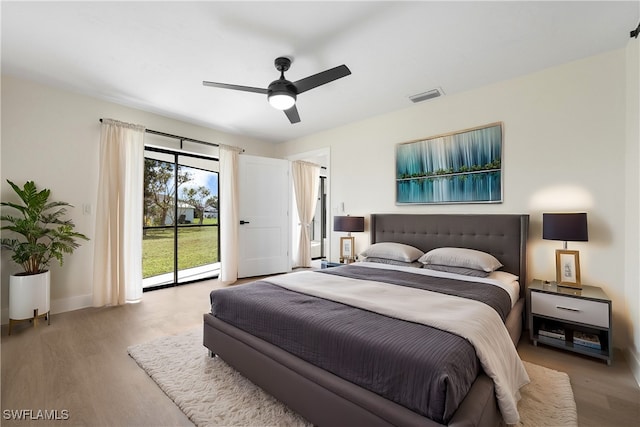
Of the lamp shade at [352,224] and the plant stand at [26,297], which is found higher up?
the lamp shade at [352,224]

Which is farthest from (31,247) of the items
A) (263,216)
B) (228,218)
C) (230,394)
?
(263,216)

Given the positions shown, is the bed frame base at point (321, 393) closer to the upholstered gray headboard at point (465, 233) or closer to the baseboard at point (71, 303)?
the upholstered gray headboard at point (465, 233)

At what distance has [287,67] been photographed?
8.64 ft

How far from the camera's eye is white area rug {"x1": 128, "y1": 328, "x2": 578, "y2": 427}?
1629 mm

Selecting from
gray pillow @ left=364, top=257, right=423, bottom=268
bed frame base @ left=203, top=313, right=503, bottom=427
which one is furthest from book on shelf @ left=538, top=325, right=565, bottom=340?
bed frame base @ left=203, top=313, right=503, bottom=427

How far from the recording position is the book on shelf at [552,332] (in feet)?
7.98

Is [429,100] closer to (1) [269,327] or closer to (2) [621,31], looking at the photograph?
(2) [621,31]

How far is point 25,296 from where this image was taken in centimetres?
279

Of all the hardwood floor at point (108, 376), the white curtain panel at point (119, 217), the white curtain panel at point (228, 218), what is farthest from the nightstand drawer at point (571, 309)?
the white curtain panel at point (119, 217)

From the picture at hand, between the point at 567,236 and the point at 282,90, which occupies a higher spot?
the point at 282,90

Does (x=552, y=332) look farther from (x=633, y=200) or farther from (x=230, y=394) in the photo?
(x=230, y=394)

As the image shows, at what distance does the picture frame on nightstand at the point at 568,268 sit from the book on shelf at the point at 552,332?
1.33 feet

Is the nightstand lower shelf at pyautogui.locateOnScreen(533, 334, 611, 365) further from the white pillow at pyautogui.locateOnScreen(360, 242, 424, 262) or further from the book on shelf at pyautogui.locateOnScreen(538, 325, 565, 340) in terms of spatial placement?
the white pillow at pyautogui.locateOnScreen(360, 242, 424, 262)

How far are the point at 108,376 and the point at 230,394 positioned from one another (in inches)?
38.4
